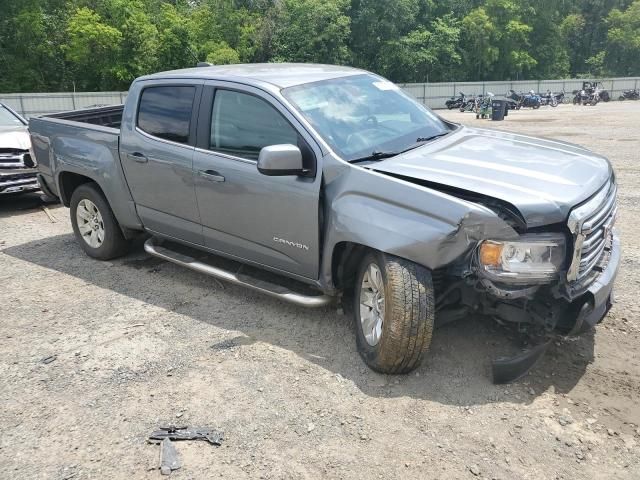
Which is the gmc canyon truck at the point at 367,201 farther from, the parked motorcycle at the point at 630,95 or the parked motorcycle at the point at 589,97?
the parked motorcycle at the point at 630,95

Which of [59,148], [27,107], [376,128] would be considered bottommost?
[27,107]

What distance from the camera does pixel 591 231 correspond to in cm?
332

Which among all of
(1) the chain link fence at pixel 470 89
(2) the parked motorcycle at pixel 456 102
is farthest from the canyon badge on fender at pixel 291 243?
(2) the parked motorcycle at pixel 456 102

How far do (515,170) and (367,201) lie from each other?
93 centimetres

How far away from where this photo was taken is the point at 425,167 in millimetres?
3660

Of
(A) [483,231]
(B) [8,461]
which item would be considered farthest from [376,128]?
(B) [8,461]

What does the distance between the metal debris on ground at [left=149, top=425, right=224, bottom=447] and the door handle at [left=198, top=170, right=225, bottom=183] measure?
191 cm

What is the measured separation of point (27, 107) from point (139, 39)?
12.2m

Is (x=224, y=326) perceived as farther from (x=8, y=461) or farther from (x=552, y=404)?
(x=552, y=404)

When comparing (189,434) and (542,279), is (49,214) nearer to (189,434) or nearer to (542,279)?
(189,434)

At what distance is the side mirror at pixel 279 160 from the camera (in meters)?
3.77

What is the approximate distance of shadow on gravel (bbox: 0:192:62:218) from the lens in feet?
27.6

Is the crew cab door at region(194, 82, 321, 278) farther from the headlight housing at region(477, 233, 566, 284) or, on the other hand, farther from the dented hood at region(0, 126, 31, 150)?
the dented hood at region(0, 126, 31, 150)

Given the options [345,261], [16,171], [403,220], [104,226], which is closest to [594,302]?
[403,220]
